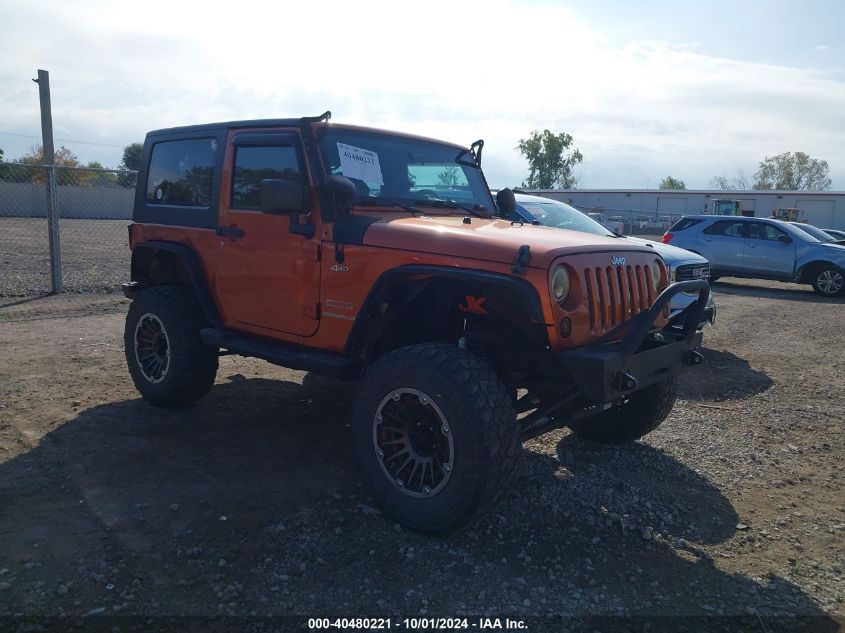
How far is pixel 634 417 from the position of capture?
15.3 ft

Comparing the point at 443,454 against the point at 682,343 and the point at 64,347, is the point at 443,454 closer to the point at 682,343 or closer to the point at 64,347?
the point at 682,343

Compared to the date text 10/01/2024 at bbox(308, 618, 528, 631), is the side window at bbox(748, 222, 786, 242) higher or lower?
higher

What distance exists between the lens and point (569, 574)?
326cm

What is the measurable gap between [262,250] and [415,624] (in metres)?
2.65

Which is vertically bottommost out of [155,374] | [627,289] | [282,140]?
[155,374]

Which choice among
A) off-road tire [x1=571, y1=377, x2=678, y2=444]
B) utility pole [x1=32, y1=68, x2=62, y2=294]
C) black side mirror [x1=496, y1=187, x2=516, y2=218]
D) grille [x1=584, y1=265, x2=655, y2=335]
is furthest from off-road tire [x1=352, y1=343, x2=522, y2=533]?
utility pole [x1=32, y1=68, x2=62, y2=294]

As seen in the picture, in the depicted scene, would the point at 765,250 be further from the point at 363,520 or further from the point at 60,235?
the point at 60,235

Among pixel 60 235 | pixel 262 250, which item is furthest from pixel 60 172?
pixel 262 250

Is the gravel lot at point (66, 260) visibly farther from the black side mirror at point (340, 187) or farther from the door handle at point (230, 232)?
the black side mirror at point (340, 187)

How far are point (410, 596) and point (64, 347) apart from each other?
18.9 ft

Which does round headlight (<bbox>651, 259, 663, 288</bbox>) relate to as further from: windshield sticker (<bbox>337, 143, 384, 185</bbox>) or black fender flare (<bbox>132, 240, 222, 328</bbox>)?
black fender flare (<bbox>132, 240, 222, 328</bbox>)

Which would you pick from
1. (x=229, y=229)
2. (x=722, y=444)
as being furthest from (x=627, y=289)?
(x=229, y=229)

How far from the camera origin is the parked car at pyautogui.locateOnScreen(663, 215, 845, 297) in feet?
48.1

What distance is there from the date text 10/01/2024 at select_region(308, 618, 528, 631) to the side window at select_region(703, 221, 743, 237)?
48.1 ft
